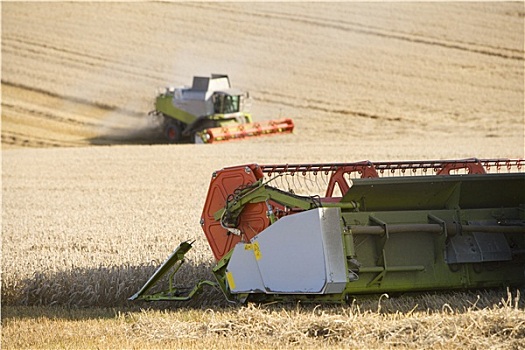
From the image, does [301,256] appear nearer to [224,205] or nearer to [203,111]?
[224,205]

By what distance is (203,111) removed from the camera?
2922 cm

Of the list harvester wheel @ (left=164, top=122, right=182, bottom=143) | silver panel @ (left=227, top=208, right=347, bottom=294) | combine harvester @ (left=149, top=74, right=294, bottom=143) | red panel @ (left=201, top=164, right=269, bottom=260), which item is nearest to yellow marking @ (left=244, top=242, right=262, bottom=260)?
silver panel @ (left=227, top=208, right=347, bottom=294)

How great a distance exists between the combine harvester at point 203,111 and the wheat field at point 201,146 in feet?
2.67

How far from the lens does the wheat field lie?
21.0 feet

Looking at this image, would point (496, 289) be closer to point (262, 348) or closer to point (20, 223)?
point (262, 348)

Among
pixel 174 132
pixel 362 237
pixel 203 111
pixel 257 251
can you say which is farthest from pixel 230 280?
pixel 174 132

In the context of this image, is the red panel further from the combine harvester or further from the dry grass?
the combine harvester

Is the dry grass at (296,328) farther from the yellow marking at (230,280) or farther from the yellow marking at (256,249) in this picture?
the yellow marking at (256,249)

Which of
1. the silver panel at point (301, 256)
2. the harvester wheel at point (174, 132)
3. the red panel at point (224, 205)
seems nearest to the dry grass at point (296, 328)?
the silver panel at point (301, 256)

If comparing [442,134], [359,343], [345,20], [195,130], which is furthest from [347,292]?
[345,20]

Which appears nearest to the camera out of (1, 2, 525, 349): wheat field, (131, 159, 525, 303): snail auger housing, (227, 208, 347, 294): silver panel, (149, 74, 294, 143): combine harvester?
(1, 2, 525, 349): wheat field

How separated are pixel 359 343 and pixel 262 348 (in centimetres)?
59

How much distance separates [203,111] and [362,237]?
22297mm

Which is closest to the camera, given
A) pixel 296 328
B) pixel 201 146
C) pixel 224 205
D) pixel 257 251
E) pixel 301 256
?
pixel 296 328
